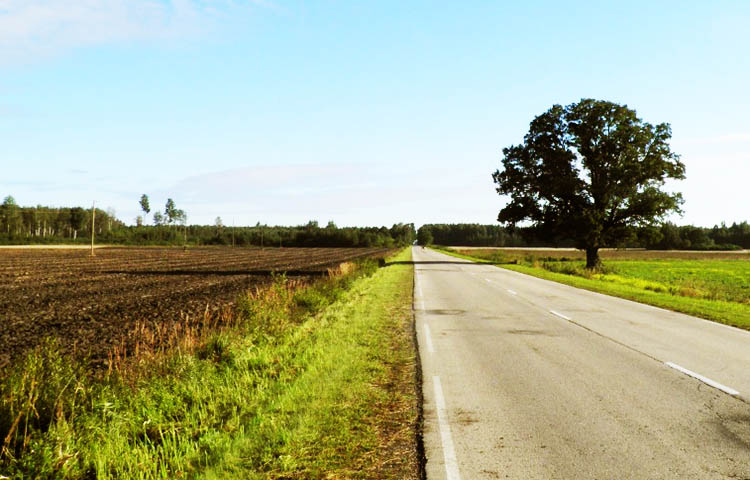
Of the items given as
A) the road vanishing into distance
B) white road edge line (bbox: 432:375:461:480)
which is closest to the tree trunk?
the road vanishing into distance

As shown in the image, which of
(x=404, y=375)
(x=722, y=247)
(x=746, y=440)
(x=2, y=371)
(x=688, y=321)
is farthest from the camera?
(x=722, y=247)

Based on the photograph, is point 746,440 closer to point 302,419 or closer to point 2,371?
point 302,419

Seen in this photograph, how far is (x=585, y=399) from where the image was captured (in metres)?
6.88

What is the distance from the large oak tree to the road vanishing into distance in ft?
104

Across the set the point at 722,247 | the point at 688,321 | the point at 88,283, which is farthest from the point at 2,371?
the point at 722,247

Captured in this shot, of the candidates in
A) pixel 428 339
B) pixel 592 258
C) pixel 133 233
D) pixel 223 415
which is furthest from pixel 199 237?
pixel 223 415

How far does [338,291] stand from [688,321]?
39.5 feet

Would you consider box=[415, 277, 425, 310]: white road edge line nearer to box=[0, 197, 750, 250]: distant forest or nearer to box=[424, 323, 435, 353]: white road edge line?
box=[424, 323, 435, 353]: white road edge line

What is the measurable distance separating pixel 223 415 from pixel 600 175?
44.1m

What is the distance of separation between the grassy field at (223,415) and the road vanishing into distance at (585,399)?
665mm

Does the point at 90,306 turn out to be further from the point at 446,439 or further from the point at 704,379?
the point at 704,379

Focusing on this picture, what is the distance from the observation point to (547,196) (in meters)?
46.8

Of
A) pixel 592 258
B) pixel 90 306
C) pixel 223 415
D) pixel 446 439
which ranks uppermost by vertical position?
pixel 592 258

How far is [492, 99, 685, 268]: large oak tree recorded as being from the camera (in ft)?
139
